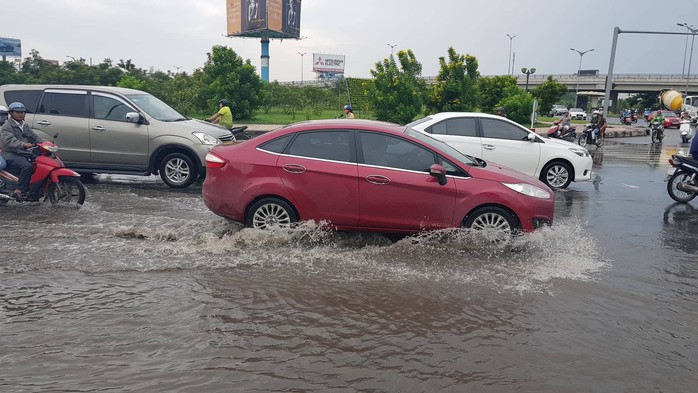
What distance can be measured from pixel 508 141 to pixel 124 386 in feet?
30.6

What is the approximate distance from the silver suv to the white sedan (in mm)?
4523

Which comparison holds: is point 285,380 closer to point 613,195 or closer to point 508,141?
point 508,141

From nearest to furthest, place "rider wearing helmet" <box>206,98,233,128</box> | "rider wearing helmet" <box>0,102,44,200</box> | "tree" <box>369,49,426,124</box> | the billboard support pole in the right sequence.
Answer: "rider wearing helmet" <box>0,102,44,200</box> < "rider wearing helmet" <box>206,98,233,128</box> < "tree" <box>369,49,426,124</box> < the billboard support pole

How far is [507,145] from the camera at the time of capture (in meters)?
11.3

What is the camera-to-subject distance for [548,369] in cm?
403

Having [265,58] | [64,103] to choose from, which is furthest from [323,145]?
[265,58]

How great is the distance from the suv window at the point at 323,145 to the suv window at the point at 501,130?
17.3 ft

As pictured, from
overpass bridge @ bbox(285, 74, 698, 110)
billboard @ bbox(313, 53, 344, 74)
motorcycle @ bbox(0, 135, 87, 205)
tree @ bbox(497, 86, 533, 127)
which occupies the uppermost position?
billboard @ bbox(313, 53, 344, 74)

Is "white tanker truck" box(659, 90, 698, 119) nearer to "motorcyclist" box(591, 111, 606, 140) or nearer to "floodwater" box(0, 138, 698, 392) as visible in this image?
"motorcyclist" box(591, 111, 606, 140)

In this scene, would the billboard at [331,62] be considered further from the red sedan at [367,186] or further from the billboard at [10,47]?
the red sedan at [367,186]

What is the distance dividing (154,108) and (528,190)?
754 cm

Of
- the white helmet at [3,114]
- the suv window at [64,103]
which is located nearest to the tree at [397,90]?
the suv window at [64,103]

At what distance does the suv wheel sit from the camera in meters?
10.6

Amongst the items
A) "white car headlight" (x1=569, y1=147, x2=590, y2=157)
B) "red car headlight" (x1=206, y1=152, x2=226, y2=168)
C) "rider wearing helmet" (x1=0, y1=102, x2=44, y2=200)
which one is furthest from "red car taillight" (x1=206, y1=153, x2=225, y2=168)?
"white car headlight" (x1=569, y1=147, x2=590, y2=157)
